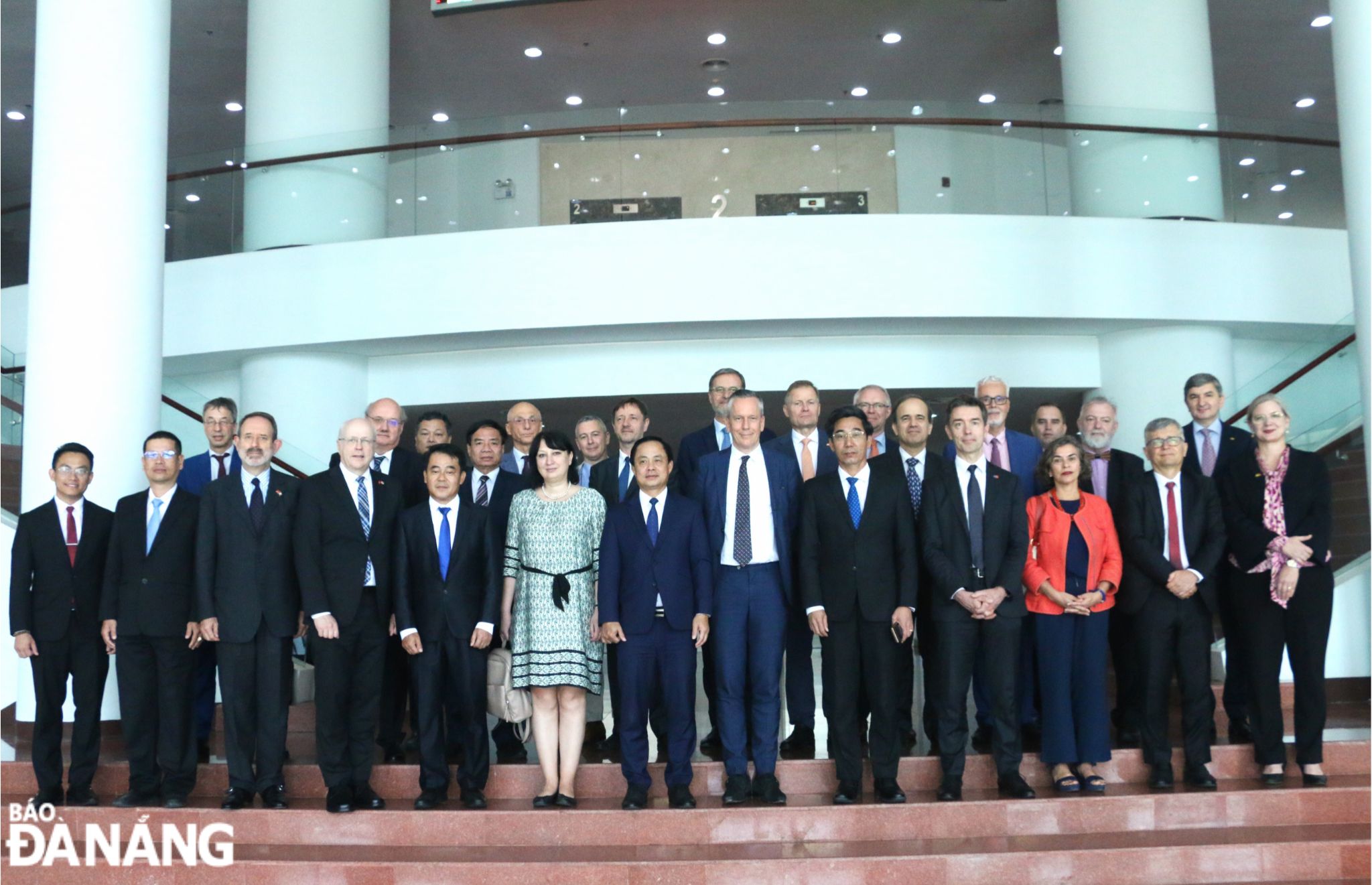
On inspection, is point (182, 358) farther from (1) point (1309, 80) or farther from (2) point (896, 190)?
(1) point (1309, 80)

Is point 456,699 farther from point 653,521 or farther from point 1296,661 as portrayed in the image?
point 1296,661

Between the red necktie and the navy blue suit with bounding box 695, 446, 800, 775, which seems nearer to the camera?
the navy blue suit with bounding box 695, 446, 800, 775

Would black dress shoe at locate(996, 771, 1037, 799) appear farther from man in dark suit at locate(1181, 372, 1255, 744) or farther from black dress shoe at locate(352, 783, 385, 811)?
black dress shoe at locate(352, 783, 385, 811)

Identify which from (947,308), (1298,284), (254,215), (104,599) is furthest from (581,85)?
(104,599)

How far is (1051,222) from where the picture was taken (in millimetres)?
8102

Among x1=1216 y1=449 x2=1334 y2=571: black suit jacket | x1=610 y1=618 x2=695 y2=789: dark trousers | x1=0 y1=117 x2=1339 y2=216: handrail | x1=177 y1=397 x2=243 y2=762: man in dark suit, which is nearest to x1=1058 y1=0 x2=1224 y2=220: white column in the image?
x1=0 y1=117 x2=1339 y2=216: handrail

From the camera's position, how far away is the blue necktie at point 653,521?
451 cm

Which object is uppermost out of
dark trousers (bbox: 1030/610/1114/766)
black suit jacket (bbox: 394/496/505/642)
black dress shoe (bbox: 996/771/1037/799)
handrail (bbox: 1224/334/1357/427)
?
handrail (bbox: 1224/334/1357/427)

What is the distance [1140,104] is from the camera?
876cm

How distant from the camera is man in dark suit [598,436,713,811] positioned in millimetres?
4480

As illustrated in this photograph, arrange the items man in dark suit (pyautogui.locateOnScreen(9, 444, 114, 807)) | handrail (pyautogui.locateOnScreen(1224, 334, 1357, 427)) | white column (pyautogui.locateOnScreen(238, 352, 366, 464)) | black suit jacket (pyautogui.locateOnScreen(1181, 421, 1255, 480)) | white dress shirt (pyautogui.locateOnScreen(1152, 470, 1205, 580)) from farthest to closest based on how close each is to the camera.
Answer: white column (pyautogui.locateOnScreen(238, 352, 366, 464)), handrail (pyautogui.locateOnScreen(1224, 334, 1357, 427)), black suit jacket (pyautogui.locateOnScreen(1181, 421, 1255, 480)), man in dark suit (pyautogui.locateOnScreen(9, 444, 114, 807)), white dress shirt (pyautogui.locateOnScreen(1152, 470, 1205, 580))

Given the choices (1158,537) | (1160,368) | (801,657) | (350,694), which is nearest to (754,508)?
Answer: (801,657)

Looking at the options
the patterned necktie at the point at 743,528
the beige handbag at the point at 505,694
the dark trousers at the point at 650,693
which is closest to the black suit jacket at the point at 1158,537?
the patterned necktie at the point at 743,528

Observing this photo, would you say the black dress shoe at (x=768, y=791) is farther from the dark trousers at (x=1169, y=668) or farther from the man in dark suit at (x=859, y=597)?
the dark trousers at (x=1169, y=668)
